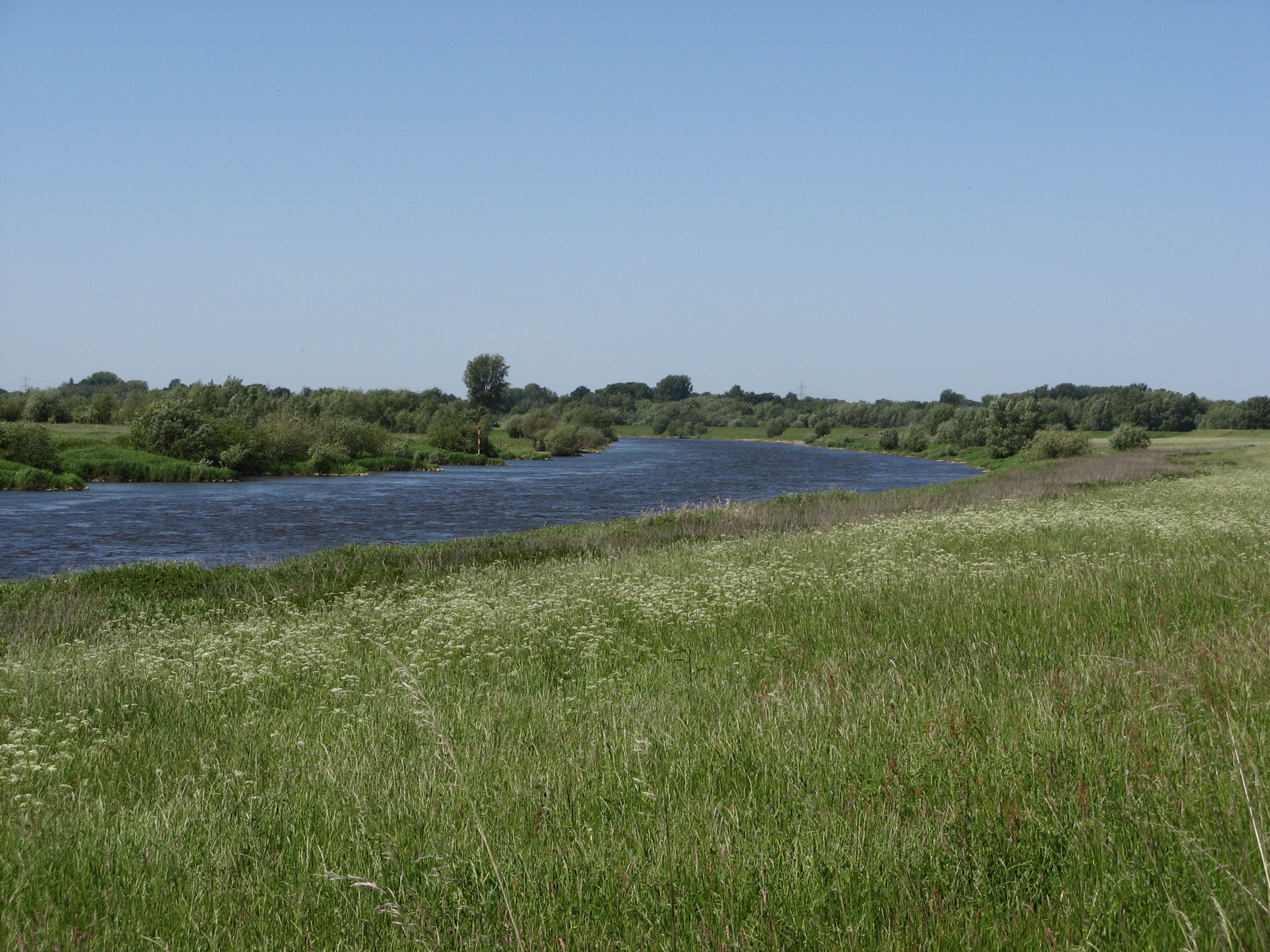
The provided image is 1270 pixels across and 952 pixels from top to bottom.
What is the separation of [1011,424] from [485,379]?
88.1m

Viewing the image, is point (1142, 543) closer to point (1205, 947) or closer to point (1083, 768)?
point (1083, 768)

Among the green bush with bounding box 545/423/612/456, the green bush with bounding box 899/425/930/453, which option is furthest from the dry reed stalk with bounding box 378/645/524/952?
the green bush with bounding box 899/425/930/453

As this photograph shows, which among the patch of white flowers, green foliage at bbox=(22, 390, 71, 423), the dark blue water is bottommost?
the dark blue water

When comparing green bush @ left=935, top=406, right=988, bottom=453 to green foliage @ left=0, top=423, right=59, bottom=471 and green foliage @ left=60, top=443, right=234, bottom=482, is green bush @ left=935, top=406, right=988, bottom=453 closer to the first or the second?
green foliage @ left=60, top=443, right=234, bottom=482

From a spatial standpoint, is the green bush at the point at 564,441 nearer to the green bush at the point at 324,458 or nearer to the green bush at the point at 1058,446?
the green bush at the point at 324,458

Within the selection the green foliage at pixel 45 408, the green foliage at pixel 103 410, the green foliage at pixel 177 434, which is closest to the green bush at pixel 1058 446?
the green foliage at pixel 177 434

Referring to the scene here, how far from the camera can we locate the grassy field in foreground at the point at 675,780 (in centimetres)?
282

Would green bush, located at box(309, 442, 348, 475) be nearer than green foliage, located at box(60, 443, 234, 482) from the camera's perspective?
No

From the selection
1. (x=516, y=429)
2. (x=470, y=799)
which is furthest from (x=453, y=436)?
(x=470, y=799)

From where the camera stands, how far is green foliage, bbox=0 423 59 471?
46094 millimetres

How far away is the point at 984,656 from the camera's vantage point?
21.7 feet

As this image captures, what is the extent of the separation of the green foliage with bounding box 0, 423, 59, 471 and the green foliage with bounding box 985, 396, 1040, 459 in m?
83.3

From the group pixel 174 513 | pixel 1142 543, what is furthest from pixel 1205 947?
pixel 174 513

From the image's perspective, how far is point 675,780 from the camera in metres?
4.10
